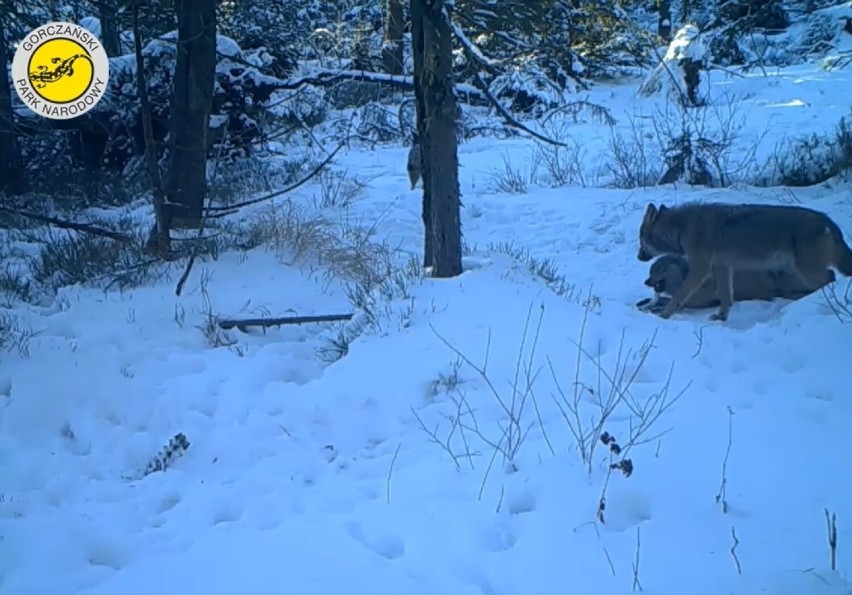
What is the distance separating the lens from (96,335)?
280 inches

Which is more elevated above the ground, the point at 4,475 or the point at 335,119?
the point at 335,119

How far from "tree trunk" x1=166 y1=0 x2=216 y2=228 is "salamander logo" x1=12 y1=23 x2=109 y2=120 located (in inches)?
34.1

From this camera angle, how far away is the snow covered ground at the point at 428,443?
388 centimetres

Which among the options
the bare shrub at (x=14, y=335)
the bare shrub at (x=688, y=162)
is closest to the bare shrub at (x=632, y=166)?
the bare shrub at (x=688, y=162)

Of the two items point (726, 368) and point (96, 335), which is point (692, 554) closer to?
point (726, 368)

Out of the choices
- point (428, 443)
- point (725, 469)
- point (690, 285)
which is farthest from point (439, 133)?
point (725, 469)

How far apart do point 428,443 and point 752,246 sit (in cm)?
408

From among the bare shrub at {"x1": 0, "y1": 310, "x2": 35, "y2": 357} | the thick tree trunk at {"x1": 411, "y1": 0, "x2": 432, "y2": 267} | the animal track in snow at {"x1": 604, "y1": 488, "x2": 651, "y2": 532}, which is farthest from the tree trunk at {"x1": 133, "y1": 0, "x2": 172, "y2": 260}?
the animal track in snow at {"x1": 604, "y1": 488, "x2": 651, "y2": 532}

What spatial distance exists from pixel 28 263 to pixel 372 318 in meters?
4.94

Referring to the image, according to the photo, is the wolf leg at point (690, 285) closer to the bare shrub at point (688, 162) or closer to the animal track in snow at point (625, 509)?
the animal track in snow at point (625, 509)

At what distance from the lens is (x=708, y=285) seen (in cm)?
807

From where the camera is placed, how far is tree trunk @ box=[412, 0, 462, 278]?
7.12m

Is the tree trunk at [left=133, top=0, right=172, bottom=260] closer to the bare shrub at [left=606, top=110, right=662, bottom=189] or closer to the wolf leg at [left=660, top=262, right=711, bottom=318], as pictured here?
the wolf leg at [left=660, top=262, right=711, bottom=318]

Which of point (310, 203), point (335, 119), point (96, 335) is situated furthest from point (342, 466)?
point (335, 119)
